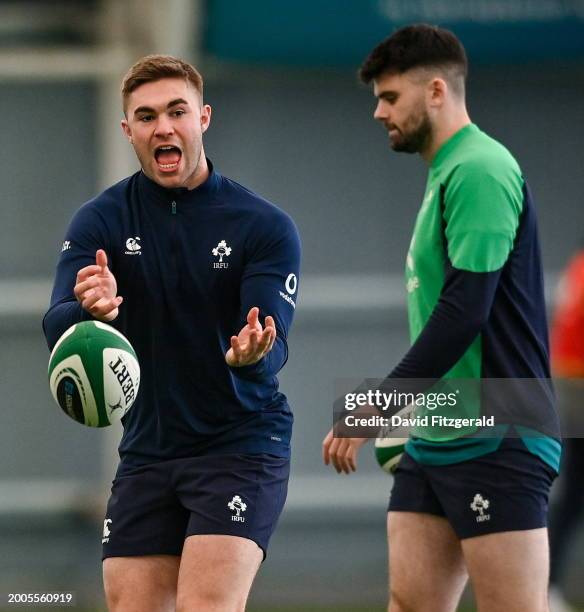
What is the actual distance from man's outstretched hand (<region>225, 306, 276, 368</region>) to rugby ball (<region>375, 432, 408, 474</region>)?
88 centimetres

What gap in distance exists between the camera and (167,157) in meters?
4.81

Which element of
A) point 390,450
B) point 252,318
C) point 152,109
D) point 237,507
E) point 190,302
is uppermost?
point 152,109

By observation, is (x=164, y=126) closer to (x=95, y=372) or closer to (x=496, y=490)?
(x=95, y=372)

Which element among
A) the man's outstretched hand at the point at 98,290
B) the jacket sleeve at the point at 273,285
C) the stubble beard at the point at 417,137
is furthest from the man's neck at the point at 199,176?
the stubble beard at the point at 417,137

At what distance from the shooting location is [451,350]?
4656 millimetres

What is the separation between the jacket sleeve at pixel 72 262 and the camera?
15.3ft

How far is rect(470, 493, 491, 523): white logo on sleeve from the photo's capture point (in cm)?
467

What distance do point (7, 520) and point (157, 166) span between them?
228 inches

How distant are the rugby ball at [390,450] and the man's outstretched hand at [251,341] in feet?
2.90

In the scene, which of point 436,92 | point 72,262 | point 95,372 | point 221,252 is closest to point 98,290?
point 95,372

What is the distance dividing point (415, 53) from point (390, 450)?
1.37 m

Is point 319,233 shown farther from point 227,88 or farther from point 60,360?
point 60,360

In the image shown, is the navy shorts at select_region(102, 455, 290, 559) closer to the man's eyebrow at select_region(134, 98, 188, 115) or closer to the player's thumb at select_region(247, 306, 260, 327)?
the player's thumb at select_region(247, 306, 260, 327)

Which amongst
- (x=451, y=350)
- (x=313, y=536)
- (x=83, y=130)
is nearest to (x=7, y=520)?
(x=313, y=536)
